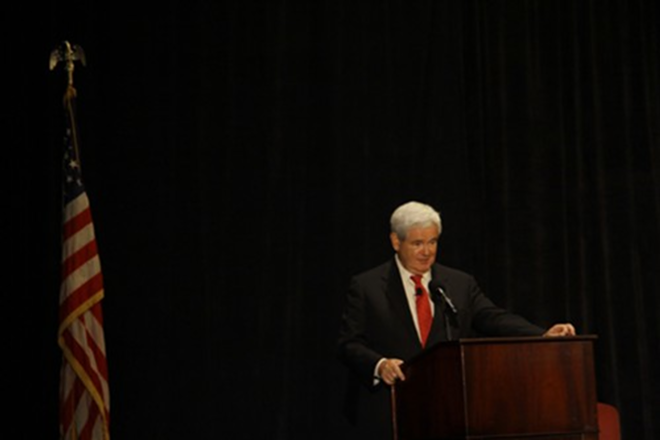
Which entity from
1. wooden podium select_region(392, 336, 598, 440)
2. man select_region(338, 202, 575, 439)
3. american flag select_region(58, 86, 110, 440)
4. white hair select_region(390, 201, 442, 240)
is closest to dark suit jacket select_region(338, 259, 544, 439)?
man select_region(338, 202, 575, 439)

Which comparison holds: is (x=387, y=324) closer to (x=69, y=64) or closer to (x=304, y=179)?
(x=304, y=179)

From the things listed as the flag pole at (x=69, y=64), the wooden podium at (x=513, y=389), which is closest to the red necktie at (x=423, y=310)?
the wooden podium at (x=513, y=389)

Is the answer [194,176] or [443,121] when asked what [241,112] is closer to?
[194,176]

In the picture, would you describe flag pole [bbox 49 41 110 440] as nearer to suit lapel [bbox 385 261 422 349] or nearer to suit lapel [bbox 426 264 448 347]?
suit lapel [bbox 385 261 422 349]

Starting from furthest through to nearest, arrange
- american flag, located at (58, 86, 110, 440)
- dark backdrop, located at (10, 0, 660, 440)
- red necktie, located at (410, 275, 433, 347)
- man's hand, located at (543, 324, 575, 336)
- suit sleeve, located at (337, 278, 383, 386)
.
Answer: dark backdrop, located at (10, 0, 660, 440) → american flag, located at (58, 86, 110, 440) → red necktie, located at (410, 275, 433, 347) → suit sleeve, located at (337, 278, 383, 386) → man's hand, located at (543, 324, 575, 336)

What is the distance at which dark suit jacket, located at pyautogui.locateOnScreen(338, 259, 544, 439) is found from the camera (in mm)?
4879

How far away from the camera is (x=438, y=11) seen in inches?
262

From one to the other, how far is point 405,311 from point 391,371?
2.45 feet

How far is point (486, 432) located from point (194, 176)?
3.05 metres

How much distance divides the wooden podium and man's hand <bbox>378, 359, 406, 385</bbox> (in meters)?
0.33

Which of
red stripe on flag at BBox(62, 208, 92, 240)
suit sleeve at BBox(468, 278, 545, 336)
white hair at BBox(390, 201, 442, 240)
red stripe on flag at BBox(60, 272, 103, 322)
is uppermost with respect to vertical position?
red stripe on flag at BBox(62, 208, 92, 240)

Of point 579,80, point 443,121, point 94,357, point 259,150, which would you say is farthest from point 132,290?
point 579,80

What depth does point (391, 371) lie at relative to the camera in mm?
4242

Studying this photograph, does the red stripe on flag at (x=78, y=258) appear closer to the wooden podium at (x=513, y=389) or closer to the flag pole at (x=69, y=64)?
the flag pole at (x=69, y=64)
